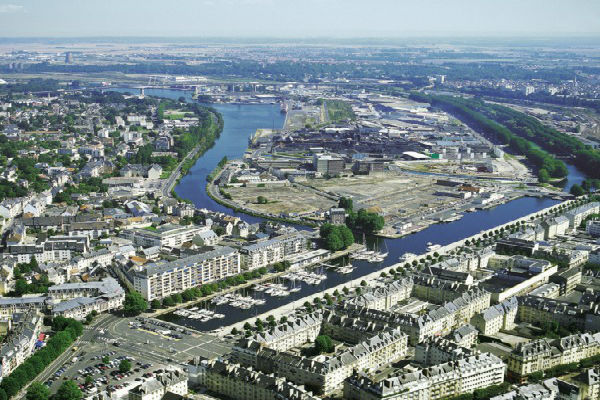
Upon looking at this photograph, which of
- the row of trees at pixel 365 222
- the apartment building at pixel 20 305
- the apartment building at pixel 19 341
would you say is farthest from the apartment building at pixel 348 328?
the row of trees at pixel 365 222

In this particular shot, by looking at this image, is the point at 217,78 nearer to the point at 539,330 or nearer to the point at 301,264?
the point at 301,264

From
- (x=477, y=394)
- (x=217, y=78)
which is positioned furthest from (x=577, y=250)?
(x=217, y=78)

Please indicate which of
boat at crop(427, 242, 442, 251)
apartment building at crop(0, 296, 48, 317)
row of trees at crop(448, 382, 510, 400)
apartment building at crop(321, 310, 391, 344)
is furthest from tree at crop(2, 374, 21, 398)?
boat at crop(427, 242, 442, 251)

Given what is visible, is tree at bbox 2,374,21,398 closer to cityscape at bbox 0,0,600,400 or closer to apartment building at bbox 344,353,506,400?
cityscape at bbox 0,0,600,400

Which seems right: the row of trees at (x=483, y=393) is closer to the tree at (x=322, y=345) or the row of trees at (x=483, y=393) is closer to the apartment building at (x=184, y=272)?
the tree at (x=322, y=345)

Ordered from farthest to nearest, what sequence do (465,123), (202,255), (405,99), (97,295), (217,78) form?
(217,78) → (405,99) → (465,123) → (202,255) → (97,295)
